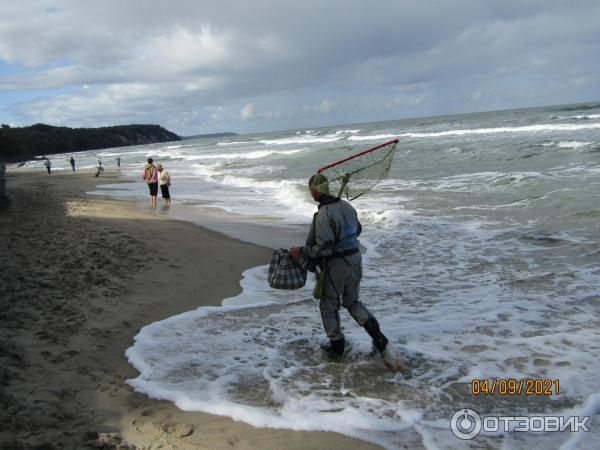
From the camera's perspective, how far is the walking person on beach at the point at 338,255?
463cm

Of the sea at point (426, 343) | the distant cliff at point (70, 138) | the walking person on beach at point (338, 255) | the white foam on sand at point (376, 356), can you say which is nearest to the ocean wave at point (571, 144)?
the sea at point (426, 343)

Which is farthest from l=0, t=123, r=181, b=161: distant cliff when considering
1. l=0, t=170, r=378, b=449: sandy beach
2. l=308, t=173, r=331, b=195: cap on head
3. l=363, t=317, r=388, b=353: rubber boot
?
l=363, t=317, r=388, b=353: rubber boot

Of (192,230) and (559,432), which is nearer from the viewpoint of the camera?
(559,432)

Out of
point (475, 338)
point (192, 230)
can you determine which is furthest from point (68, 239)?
point (475, 338)

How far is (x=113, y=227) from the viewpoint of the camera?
36.7ft

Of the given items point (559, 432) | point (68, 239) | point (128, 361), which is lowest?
point (559, 432)

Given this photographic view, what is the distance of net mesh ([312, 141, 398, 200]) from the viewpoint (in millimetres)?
4801

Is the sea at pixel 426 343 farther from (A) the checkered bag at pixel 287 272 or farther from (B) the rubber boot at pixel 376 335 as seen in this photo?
(A) the checkered bag at pixel 287 272

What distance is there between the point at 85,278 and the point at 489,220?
933 centimetres

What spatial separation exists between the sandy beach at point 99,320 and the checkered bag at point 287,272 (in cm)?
147

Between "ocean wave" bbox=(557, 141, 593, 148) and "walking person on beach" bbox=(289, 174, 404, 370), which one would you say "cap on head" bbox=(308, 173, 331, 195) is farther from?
"ocean wave" bbox=(557, 141, 593, 148)

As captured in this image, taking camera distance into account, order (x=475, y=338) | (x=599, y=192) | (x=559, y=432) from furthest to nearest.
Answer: (x=599, y=192) < (x=475, y=338) < (x=559, y=432)

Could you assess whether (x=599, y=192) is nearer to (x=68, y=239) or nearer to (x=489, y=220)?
(x=489, y=220)

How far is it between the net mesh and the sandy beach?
2.28 metres
